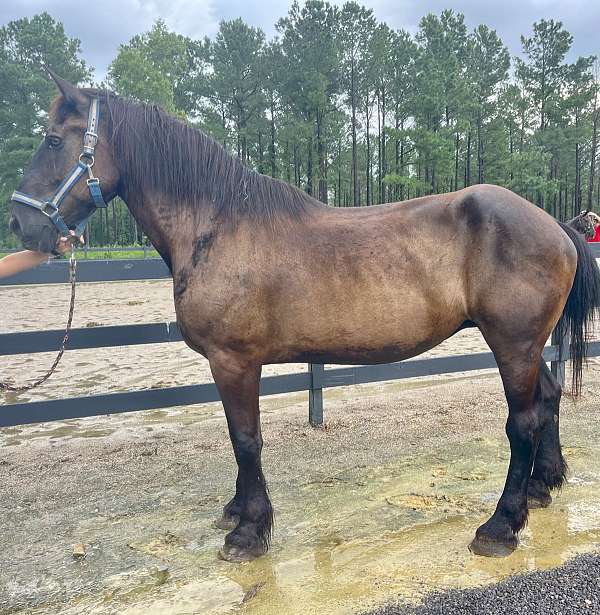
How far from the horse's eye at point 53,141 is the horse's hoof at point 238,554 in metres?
2.14

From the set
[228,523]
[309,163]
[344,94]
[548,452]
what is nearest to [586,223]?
[548,452]

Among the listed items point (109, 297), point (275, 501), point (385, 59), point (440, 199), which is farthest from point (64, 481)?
point (385, 59)

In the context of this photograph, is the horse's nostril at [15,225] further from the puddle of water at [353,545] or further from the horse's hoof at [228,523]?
the horse's hoof at [228,523]

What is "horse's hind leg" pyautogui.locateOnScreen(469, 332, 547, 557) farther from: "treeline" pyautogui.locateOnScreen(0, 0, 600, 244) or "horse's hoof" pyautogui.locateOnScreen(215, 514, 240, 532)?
"treeline" pyautogui.locateOnScreen(0, 0, 600, 244)

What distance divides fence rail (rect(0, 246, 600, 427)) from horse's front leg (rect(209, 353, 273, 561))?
1.36 meters

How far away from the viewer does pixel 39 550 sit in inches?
102

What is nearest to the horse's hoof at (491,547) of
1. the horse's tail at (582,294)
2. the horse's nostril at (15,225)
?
the horse's tail at (582,294)

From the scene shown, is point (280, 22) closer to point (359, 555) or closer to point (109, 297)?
point (109, 297)

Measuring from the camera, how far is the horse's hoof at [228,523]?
109 inches

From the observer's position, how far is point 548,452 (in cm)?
305

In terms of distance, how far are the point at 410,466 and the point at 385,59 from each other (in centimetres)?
3484

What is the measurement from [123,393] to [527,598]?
2.84m

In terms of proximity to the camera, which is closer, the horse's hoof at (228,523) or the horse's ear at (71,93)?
the horse's ear at (71,93)

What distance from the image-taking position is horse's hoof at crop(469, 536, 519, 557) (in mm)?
2430
